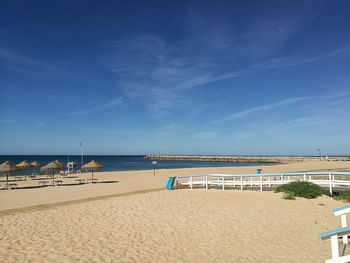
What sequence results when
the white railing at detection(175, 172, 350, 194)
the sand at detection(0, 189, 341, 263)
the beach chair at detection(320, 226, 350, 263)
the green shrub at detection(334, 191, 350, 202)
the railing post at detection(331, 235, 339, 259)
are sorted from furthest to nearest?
the white railing at detection(175, 172, 350, 194), the green shrub at detection(334, 191, 350, 202), the sand at detection(0, 189, 341, 263), the railing post at detection(331, 235, 339, 259), the beach chair at detection(320, 226, 350, 263)

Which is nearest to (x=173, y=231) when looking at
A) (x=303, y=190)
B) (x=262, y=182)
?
(x=303, y=190)

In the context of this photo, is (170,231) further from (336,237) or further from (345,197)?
(345,197)

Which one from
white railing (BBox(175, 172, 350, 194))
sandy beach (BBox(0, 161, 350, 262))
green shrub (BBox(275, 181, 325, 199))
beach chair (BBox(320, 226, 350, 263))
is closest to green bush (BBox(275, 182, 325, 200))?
green shrub (BBox(275, 181, 325, 199))

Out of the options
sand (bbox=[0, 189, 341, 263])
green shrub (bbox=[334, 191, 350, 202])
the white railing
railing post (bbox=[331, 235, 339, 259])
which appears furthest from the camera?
the white railing

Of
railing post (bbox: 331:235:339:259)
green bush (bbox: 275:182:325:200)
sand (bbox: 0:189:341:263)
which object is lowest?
sand (bbox: 0:189:341:263)

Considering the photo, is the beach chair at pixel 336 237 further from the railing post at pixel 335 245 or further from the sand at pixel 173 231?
the sand at pixel 173 231

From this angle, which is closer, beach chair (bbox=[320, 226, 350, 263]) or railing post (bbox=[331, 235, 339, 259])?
beach chair (bbox=[320, 226, 350, 263])

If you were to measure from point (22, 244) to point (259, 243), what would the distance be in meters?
5.68

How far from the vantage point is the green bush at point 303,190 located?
12984 millimetres

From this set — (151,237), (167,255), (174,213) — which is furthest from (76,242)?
(174,213)

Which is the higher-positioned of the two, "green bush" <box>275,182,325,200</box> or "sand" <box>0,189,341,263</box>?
"green bush" <box>275,182,325,200</box>

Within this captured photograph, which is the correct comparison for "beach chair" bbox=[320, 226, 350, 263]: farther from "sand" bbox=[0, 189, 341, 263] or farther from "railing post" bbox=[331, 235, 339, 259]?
"sand" bbox=[0, 189, 341, 263]

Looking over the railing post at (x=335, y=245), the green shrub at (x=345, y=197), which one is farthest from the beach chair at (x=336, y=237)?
the green shrub at (x=345, y=197)

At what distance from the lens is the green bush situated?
511 inches
